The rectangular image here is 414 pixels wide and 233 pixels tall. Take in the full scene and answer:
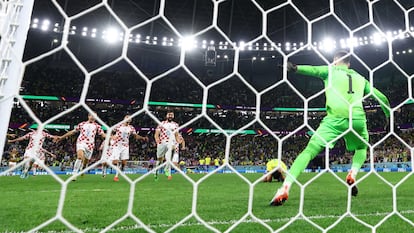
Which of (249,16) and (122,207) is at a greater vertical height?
(249,16)

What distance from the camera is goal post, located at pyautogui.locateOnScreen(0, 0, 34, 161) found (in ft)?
4.46

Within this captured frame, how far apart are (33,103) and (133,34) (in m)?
7.20

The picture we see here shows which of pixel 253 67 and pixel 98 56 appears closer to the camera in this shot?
pixel 98 56

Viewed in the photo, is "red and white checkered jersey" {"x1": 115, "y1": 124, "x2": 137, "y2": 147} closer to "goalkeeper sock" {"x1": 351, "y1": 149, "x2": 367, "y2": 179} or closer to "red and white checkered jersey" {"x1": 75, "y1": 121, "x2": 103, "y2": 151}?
"red and white checkered jersey" {"x1": 75, "y1": 121, "x2": 103, "y2": 151}

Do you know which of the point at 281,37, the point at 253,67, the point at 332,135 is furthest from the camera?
the point at 253,67

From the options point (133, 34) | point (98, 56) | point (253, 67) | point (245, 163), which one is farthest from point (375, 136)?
point (98, 56)

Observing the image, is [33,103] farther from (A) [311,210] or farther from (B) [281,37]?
(A) [311,210]

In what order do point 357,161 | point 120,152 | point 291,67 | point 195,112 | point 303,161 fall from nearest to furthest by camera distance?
point 291,67
point 303,161
point 357,161
point 120,152
point 195,112

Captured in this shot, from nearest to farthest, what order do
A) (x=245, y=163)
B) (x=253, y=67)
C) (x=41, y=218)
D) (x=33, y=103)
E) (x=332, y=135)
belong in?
1. (x=41, y=218)
2. (x=332, y=135)
3. (x=33, y=103)
4. (x=245, y=163)
5. (x=253, y=67)

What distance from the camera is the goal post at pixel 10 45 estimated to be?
136 cm

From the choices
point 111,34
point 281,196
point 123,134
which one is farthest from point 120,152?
point 111,34

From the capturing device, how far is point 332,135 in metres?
3.16

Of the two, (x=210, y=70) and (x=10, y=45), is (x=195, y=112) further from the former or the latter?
(x=10, y=45)

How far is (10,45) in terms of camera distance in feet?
4.58
